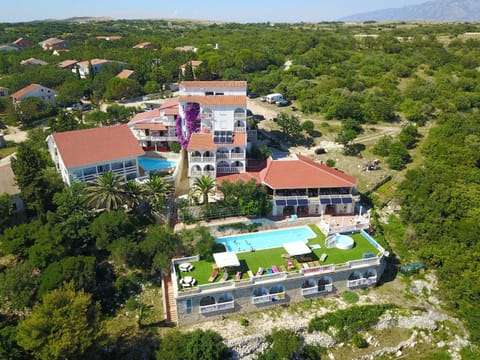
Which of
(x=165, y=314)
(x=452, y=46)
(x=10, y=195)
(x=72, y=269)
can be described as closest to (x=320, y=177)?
(x=165, y=314)

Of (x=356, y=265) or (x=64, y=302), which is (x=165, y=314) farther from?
(x=356, y=265)

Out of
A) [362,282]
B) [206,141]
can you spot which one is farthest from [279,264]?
[206,141]

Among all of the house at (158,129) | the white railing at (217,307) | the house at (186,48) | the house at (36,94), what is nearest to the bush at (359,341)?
the white railing at (217,307)

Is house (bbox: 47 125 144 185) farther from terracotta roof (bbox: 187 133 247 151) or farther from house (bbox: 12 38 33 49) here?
house (bbox: 12 38 33 49)

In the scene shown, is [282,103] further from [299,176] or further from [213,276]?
[213,276]

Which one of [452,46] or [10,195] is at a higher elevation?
[452,46]

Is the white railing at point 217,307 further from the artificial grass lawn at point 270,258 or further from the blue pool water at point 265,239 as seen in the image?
the blue pool water at point 265,239
